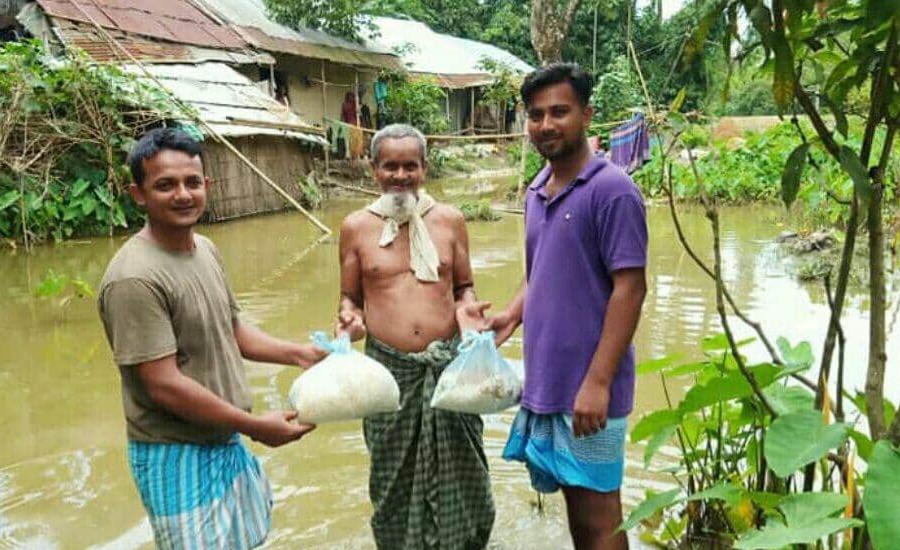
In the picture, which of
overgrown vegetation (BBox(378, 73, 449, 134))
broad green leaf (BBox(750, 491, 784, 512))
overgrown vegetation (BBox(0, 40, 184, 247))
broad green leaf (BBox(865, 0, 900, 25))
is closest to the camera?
broad green leaf (BBox(865, 0, 900, 25))

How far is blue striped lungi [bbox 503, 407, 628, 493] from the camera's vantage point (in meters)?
2.29

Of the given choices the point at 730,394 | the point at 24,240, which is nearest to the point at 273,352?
the point at 730,394

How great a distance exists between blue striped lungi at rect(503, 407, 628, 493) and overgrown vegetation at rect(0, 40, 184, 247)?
870cm

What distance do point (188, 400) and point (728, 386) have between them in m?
1.23

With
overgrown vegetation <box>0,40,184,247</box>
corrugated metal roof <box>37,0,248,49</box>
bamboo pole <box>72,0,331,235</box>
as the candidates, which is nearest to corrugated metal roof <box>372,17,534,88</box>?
corrugated metal roof <box>37,0,248,49</box>

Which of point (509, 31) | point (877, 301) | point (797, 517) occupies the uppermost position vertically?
point (509, 31)

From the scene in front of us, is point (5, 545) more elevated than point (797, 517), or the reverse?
point (797, 517)

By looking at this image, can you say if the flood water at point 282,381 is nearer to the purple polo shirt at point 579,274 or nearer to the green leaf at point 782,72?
the purple polo shirt at point 579,274

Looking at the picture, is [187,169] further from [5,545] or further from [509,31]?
[509,31]

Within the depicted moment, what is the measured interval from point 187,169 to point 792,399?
1.58m

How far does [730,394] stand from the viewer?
1920 mm

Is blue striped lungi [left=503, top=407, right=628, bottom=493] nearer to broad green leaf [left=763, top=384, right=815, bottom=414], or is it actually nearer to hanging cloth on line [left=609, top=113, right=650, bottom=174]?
broad green leaf [left=763, top=384, right=815, bottom=414]

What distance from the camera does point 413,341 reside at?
9.04 feet

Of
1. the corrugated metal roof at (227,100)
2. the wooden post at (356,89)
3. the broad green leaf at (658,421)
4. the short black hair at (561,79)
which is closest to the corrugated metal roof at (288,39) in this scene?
the wooden post at (356,89)
